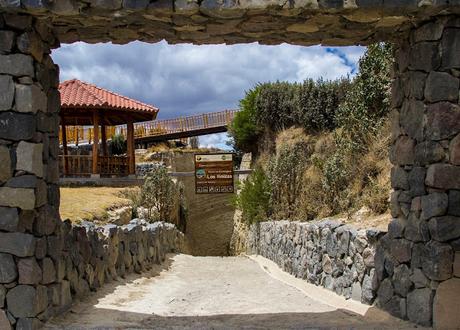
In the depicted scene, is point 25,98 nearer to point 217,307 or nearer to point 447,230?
point 217,307

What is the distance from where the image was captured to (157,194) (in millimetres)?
17500

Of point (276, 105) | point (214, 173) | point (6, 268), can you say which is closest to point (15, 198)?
point (6, 268)

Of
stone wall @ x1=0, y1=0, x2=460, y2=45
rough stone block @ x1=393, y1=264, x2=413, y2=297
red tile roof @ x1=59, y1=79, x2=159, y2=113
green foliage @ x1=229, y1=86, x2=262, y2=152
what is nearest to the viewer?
stone wall @ x1=0, y1=0, x2=460, y2=45

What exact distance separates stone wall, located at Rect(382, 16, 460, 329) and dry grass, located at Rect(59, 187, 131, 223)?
687 cm

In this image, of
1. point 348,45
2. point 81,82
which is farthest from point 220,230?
point 348,45

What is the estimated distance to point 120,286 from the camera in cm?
789

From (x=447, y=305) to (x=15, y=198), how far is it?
4158 mm

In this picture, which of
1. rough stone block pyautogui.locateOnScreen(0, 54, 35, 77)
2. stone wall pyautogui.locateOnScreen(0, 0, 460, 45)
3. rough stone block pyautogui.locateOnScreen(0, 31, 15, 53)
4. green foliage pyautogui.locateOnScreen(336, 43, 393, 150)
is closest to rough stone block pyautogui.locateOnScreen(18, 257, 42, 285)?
rough stone block pyautogui.locateOnScreen(0, 54, 35, 77)

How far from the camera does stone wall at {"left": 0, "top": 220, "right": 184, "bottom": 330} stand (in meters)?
4.73

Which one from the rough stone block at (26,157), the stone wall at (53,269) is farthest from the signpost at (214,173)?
the rough stone block at (26,157)

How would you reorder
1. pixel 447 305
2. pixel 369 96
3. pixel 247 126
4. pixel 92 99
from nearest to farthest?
pixel 447 305, pixel 369 96, pixel 92 99, pixel 247 126

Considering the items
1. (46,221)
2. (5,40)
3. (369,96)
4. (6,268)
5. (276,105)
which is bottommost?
(6,268)

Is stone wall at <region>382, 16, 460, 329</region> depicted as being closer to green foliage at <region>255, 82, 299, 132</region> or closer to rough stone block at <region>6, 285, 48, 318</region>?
rough stone block at <region>6, 285, 48, 318</region>

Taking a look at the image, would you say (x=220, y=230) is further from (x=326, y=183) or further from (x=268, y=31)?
(x=268, y=31)
